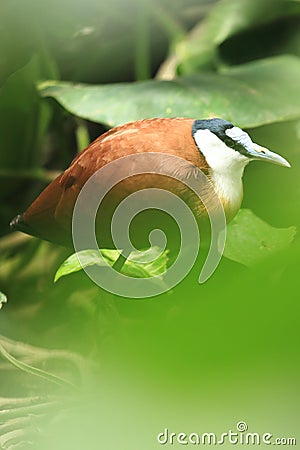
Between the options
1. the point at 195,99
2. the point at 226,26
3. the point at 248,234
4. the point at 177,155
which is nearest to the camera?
the point at 177,155

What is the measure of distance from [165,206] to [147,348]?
60 centimetres

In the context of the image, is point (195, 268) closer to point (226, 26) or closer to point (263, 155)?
point (263, 155)

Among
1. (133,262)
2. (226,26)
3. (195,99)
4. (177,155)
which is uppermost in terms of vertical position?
(226,26)

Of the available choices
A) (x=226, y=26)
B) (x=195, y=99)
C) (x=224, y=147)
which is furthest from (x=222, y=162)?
(x=226, y=26)

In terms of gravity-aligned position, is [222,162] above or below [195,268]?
above

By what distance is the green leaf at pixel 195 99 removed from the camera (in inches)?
47.8

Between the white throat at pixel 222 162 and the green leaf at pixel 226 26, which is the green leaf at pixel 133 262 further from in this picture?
the green leaf at pixel 226 26

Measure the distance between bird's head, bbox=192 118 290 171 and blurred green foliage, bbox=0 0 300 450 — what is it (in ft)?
0.18

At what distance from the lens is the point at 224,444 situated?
306 millimetres

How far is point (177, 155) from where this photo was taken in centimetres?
82

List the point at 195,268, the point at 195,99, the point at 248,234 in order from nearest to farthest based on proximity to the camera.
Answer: the point at 195,268 → the point at 248,234 → the point at 195,99

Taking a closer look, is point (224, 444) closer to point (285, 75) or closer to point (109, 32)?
point (285, 75)

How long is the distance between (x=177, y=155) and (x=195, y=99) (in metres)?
0.44

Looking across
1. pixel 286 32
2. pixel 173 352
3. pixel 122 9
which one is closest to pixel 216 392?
pixel 173 352
